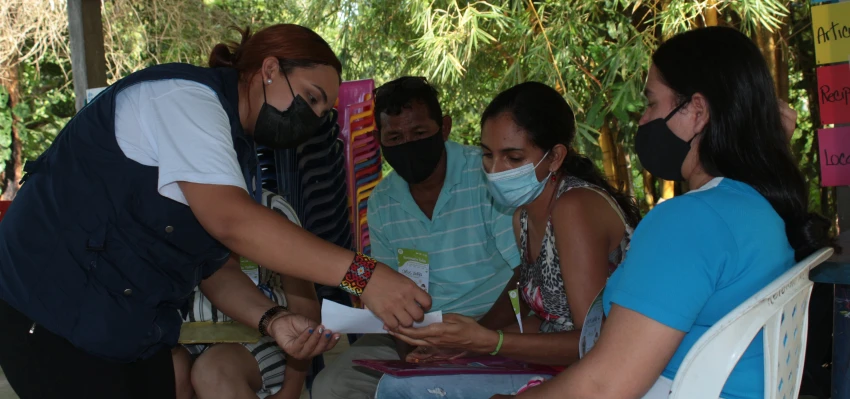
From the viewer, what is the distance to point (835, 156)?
3.11 meters

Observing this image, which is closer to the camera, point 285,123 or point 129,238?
point 129,238

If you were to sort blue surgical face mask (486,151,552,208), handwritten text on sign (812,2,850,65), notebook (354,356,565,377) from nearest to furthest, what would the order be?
notebook (354,356,565,377) < blue surgical face mask (486,151,552,208) < handwritten text on sign (812,2,850,65)

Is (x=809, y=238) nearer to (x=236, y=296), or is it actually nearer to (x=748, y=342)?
(x=748, y=342)

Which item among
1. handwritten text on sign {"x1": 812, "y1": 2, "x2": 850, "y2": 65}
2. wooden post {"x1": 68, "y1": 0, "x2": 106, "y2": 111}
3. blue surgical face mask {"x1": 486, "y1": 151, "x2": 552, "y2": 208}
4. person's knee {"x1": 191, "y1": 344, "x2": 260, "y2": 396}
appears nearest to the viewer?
blue surgical face mask {"x1": 486, "y1": 151, "x2": 552, "y2": 208}

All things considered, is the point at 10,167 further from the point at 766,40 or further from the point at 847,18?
the point at 847,18

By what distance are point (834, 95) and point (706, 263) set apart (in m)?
2.23

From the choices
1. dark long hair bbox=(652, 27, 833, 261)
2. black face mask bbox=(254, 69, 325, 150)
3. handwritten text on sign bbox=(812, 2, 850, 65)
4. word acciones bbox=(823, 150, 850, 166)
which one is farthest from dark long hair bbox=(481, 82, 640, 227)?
handwritten text on sign bbox=(812, 2, 850, 65)

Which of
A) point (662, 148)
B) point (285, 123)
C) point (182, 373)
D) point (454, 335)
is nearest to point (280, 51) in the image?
point (285, 123)

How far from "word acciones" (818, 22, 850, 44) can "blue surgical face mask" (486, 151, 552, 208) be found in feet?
4.99

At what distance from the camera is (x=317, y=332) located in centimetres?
203

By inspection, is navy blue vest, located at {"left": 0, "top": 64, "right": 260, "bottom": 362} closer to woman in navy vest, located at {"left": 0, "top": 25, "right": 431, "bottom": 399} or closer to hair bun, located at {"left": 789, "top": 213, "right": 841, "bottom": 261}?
woman in navy vest, located at {"left": 0, "top": 25, "right": 431, "bottom": 399}

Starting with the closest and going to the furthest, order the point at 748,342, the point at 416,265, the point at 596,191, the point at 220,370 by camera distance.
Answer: the point at 748,342 → the point at 596,191 → the point at 220,370 → the point at 416,265

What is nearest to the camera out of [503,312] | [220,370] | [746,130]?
[746,130]

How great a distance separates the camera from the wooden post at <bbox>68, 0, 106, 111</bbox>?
4.45m
